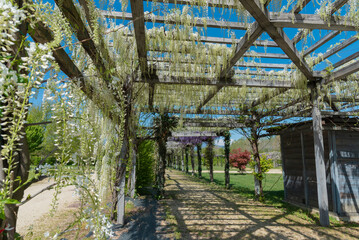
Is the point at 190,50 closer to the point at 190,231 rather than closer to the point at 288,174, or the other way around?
the point at 190,231

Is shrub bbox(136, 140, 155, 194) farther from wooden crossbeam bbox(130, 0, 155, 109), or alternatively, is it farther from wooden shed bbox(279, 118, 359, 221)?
wooden shed bbox(279, 118, 359, 221)

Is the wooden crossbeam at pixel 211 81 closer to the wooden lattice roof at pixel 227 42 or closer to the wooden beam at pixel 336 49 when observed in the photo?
the wooden lattice roof at pixel 227 42

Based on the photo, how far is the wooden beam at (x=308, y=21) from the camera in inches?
90.5

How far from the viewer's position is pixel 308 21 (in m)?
2.35

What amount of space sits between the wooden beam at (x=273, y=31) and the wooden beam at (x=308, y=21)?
0.27 feet

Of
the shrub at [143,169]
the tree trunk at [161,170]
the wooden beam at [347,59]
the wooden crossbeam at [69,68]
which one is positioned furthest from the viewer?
the shrub at [143,169]

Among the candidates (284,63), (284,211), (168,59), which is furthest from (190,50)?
(284,211)

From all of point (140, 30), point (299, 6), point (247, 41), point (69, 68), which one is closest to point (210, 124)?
point (247, 41)

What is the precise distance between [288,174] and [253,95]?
9.06ft

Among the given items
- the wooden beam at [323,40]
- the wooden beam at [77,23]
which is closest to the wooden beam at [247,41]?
the wooden beam at [323,40]

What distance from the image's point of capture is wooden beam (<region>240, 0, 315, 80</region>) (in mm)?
2027

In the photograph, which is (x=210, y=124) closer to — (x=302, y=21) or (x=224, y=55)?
(x=224, y=55)

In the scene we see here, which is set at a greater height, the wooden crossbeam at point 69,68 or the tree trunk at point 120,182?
the wooden crossbeam at point 69,68

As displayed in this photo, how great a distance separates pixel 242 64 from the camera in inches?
152
